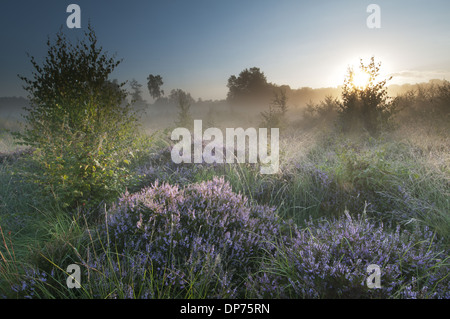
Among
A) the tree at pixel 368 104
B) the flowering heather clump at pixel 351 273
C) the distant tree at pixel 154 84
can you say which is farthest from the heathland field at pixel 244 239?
the distant tree at pixel 154 84

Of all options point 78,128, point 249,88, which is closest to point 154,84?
point 249,88

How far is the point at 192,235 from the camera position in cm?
246

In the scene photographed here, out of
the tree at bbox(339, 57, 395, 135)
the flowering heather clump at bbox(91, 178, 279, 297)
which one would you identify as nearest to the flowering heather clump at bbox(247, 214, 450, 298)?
the flowering heather clump at bbox(91, 178, 279, 297)

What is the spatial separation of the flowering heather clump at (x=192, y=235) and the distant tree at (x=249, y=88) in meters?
23.5

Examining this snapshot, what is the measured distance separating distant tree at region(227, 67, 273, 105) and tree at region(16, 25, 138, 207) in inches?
850

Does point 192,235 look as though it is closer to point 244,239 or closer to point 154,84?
point 244,239

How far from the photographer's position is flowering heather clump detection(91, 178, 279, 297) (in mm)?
2097

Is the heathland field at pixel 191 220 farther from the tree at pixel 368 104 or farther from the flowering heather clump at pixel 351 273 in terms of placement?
the tree at pixel 368 104

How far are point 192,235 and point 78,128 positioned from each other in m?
2.97

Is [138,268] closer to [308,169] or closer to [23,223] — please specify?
[23,223]

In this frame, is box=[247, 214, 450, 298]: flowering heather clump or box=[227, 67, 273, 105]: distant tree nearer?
box=[247, 214, 450, 298]: flowering heather clump

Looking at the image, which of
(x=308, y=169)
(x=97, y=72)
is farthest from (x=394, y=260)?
(x=97, y=72)

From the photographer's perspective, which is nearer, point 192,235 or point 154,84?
point 192,235

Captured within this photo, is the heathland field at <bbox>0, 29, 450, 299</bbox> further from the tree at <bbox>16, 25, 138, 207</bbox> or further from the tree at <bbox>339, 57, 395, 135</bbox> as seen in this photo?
the tree at <bbox>339, 57, 395, 135</bbox>
